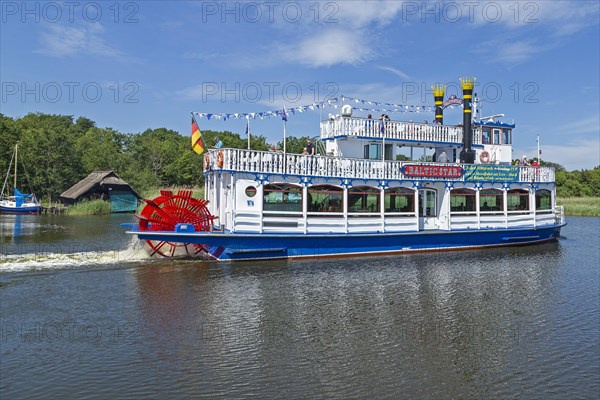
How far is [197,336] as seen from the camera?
1117 cm

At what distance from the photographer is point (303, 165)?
20.6 m

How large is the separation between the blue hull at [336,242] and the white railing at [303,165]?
2623 mm

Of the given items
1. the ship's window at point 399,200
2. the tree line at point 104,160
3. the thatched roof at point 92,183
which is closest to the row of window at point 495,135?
the ship's window at point 399,200

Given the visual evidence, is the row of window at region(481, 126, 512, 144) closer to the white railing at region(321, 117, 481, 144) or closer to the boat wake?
the white railing at region(321, 117, 481, 144)

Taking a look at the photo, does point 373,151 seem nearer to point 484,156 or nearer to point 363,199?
point 363,199

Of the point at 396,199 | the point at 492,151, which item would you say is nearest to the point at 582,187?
the point at 492,151

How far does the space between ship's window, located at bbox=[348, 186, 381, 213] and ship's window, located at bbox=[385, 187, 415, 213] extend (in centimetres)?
59

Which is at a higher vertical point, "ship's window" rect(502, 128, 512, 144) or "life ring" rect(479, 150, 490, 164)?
"ship's window" rect(502, 128, 512, 144)

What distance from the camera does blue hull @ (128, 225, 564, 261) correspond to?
746 inches

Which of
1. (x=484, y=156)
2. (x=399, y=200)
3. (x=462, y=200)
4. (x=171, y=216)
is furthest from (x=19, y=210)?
(x=484, y=156)

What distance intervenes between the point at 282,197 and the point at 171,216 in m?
4.59

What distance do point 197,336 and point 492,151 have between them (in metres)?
20.7

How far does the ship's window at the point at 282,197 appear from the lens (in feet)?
66.1

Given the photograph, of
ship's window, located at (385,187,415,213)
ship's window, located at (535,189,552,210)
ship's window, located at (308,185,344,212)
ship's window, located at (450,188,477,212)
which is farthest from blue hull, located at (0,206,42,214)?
ship's window, located at (535,189,552,210)
